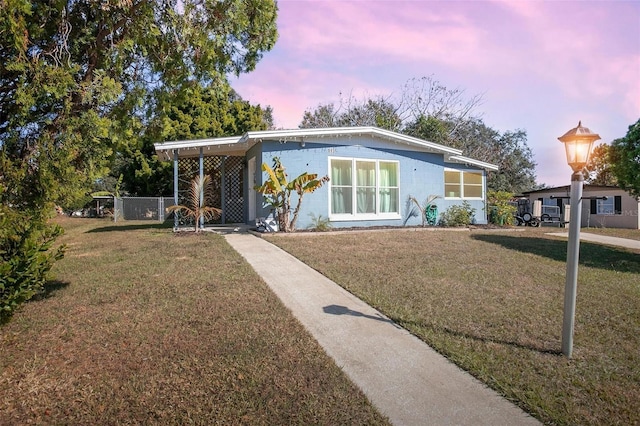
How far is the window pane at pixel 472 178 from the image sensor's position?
52.6 feet

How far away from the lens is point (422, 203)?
14.3 metres

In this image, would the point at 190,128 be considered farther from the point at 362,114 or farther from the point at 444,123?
the point at 444,123

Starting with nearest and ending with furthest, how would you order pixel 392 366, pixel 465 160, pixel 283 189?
pixel 392 366
pixel 283 189
pixel 465 160

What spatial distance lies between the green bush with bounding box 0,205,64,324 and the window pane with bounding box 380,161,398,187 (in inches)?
432

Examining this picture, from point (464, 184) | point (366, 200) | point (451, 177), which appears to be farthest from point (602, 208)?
point (366, 200)

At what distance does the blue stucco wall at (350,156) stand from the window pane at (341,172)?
250 millimetres

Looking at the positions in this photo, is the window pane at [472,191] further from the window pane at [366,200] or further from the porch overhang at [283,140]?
the window pane at [366,200]

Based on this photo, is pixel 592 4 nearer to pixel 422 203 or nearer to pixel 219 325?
pixel 422 203

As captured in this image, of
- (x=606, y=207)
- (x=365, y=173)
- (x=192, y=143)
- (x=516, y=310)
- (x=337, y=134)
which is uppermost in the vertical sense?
(x=337, y=134)

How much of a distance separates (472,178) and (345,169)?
6867mm

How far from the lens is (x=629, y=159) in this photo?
8703mm

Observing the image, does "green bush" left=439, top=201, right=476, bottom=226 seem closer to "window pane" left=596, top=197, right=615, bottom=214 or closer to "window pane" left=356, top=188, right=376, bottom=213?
"window pane" left=356, top=188, right=376, bottom=213

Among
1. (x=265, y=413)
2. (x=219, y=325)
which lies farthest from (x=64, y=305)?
(x=265, y=413)

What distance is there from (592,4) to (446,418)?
347 inches
